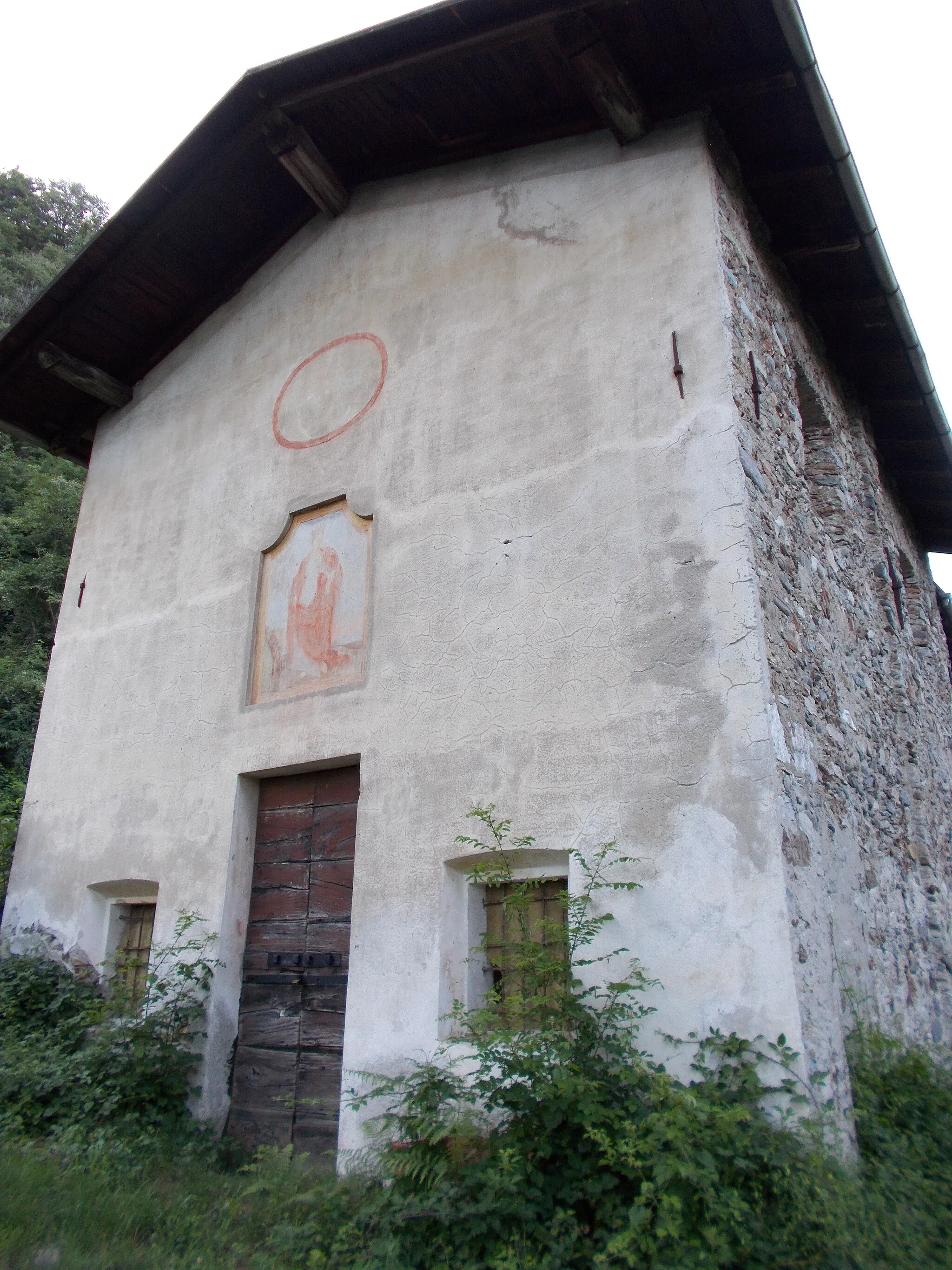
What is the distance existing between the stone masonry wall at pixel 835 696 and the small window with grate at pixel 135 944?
4064mm

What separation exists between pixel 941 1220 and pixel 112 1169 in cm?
356

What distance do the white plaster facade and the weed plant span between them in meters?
0.24

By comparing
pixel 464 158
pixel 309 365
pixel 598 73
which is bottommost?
pixel 309 365

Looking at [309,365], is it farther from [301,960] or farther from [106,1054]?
[106,1054]

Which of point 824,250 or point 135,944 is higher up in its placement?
point 824,250

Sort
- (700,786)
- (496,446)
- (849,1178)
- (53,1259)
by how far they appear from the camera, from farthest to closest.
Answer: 1. (496,446)
2. (700,786)
3. (849,1178)
4. (53,1259)

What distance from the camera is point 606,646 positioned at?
15.6 feet

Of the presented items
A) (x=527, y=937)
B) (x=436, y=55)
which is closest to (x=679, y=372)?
(x=436, y=55)

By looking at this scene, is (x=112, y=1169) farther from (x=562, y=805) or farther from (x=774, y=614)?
(x=774, y=614)

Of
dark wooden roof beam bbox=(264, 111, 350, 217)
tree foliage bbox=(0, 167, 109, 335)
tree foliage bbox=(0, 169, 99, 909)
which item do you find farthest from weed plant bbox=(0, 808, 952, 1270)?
tree foliage bbox=(0, 167, 109, 335)

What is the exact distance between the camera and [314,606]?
20.2 feet

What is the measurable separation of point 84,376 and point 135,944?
14.7ft

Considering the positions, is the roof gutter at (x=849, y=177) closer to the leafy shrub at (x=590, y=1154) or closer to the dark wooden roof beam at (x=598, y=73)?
the dark wooden roof beam at (x=598, y=73)

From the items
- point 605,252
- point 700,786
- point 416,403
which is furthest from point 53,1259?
point 605,252
